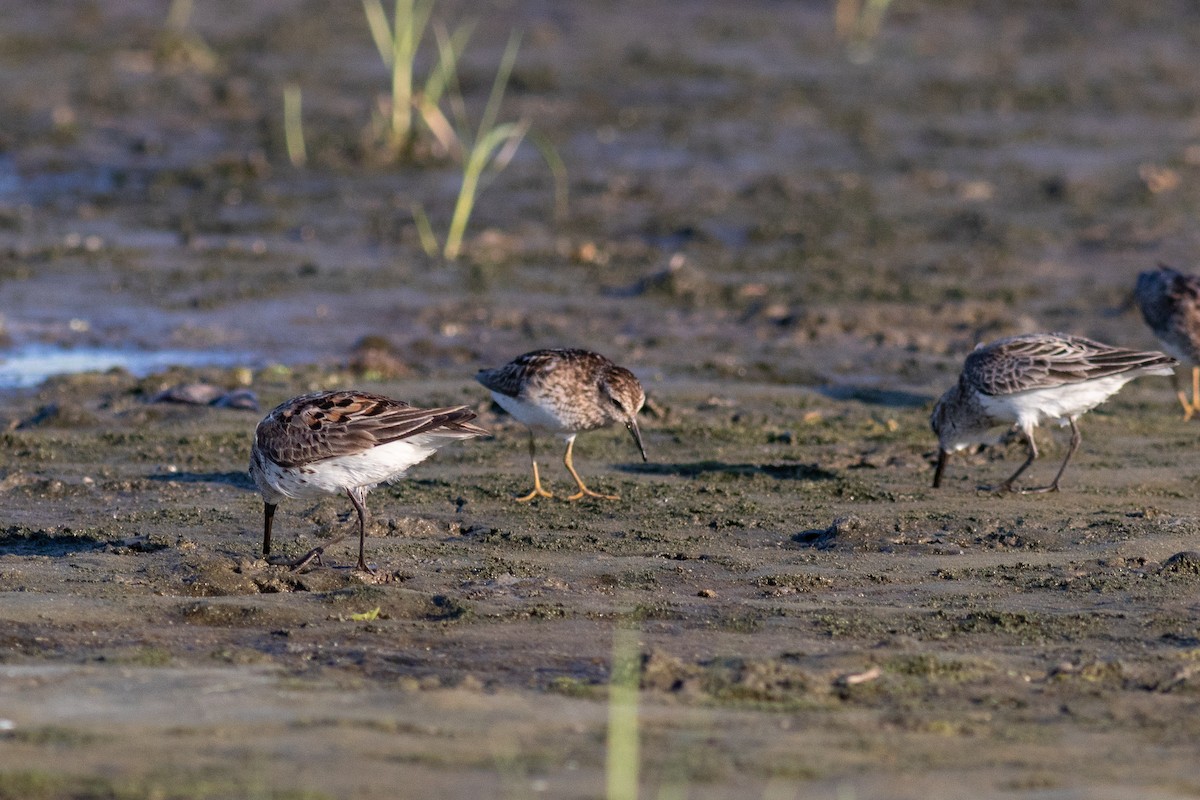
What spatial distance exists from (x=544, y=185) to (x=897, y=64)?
6.19 m

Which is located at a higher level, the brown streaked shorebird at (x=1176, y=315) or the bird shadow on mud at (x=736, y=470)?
the brown streaked shorebird at (x=1176, y=315)

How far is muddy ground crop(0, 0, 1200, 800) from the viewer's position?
17.7 ft

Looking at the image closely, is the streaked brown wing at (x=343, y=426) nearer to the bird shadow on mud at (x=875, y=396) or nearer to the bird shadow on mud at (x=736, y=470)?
the bird shadow on mud at (x=736, y=470)

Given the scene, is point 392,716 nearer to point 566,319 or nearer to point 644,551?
point 644,551

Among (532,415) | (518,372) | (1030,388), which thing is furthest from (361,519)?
(1030,388)

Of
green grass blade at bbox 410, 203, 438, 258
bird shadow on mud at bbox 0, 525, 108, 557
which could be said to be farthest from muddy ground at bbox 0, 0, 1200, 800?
green grass blade at bbox 410, 203, 438, 258

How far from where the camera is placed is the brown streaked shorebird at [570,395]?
9.12 meters

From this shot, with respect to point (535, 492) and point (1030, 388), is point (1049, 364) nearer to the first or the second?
point (1030, 388)

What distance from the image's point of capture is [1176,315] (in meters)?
11.2

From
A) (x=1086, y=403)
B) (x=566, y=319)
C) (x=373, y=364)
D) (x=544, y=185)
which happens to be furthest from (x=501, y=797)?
(x=544, y=185)

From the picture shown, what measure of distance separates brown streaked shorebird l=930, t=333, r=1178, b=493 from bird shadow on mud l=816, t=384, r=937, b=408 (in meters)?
1.35

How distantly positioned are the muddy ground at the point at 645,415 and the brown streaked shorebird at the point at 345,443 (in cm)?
35

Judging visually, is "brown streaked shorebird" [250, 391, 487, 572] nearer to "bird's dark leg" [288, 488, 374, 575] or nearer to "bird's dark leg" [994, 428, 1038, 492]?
"bird's dark leg" [288, 488, 374, 575]

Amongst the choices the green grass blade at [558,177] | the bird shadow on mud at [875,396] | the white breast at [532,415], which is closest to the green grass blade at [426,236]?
the green grass blade at [558,177]
